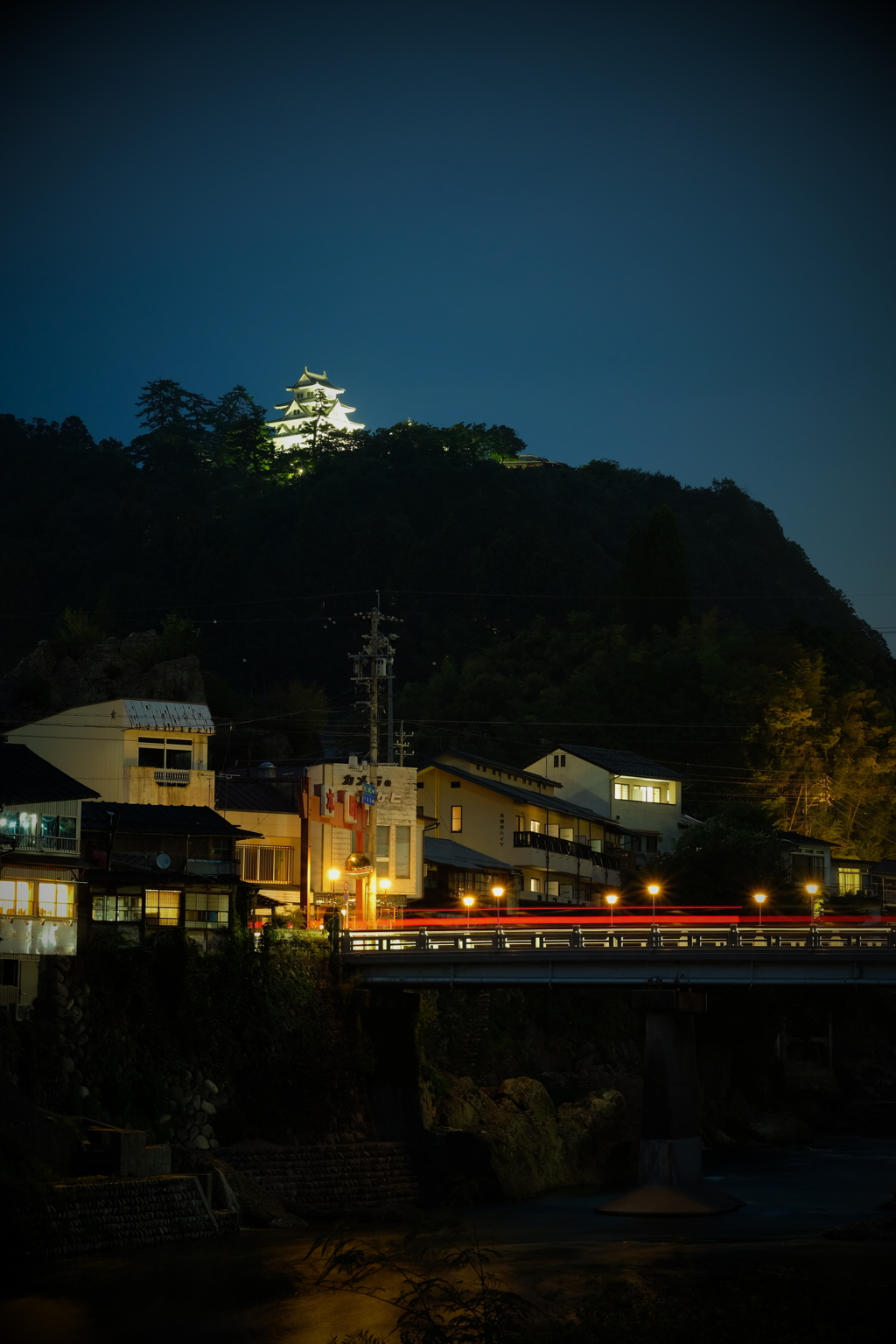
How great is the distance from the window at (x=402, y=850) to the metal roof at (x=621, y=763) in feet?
80.1

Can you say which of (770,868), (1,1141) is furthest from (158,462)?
(1,1141)

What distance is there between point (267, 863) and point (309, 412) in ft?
436

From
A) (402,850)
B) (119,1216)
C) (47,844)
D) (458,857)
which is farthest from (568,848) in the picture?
(119,1216)

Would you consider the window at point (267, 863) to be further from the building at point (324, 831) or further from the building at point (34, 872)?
the building at point (34, 872)

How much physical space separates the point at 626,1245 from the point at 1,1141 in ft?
49.0

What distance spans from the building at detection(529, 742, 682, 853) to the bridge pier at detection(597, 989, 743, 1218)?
3974 cm

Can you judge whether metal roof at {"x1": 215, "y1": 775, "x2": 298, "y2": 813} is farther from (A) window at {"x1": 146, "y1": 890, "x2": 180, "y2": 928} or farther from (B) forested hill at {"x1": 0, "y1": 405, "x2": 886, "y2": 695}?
(B) forested hill at {"x1": 0, "y1": 405, "x2": 886, "y2": 695}

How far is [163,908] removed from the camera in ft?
157

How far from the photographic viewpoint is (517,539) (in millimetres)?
126812

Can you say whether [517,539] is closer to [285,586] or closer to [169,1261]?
[285,586]

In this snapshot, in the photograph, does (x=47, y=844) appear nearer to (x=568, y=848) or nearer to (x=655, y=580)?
(x=568, y=848)

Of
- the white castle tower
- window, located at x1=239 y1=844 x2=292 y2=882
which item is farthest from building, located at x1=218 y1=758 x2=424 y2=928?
the white castle tower

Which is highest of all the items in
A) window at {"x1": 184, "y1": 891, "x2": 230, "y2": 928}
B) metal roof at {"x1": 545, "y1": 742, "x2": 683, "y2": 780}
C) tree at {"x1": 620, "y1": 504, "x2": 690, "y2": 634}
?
tree at {"x1": 620, "y1": 504, "x2": 690, "y2": 634}

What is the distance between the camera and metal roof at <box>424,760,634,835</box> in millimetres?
77062
